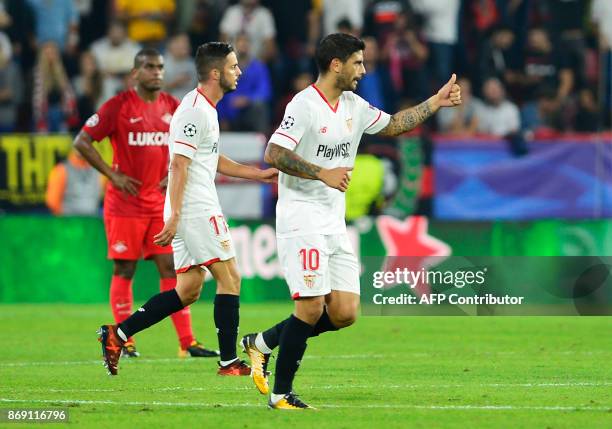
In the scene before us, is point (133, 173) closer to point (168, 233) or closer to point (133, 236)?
point (133, 236)

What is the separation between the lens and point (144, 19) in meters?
21.6

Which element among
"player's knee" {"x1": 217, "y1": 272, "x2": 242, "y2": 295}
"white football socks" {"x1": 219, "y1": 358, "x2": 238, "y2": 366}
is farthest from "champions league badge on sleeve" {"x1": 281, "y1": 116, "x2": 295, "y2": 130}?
"white football socks" {"x1": 219, "y1": 358, "x2": 238, "y2": 366}

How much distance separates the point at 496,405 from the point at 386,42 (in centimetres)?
1313

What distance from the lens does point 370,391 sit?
9.76 meters

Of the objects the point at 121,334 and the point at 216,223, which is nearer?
Answer: the point at 121,334

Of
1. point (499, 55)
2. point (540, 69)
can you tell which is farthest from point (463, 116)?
point (540, 69)

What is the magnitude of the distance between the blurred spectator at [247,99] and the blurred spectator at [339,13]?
141 centimetres

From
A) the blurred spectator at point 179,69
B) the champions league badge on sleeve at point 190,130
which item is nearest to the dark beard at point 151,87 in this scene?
the champions league badge on sleeve at point 190,130

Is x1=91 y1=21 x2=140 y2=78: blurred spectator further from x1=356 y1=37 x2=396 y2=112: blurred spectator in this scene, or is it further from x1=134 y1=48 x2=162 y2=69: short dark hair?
x1=134 y1=48 x2=162 y2=69: short dark hair

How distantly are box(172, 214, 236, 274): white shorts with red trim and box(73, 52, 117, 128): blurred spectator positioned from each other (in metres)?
9.76

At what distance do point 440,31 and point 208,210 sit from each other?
1132cm

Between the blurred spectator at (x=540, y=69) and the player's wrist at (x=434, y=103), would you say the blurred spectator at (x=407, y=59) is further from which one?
the player's wrist at (x=434, y=103)

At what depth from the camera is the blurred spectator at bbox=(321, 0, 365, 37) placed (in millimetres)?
21344

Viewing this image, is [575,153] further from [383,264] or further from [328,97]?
[328,97]
